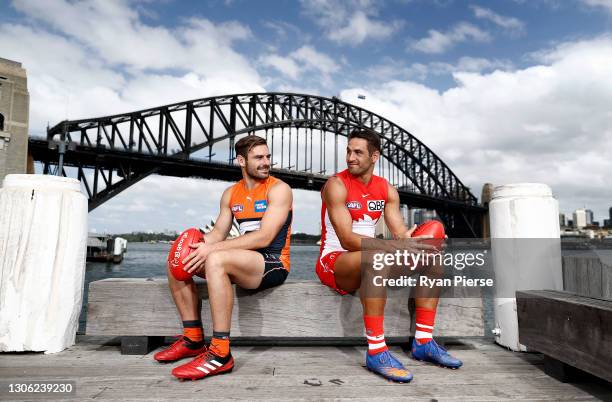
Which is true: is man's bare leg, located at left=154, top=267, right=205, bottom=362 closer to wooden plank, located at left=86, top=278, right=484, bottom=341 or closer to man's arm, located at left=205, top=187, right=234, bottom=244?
wooden plank, located at left=86, top=278, right=484, bottom=341

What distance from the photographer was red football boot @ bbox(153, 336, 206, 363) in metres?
2.40

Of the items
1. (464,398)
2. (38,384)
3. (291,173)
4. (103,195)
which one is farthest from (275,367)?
(291,173)

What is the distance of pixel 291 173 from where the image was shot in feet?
105

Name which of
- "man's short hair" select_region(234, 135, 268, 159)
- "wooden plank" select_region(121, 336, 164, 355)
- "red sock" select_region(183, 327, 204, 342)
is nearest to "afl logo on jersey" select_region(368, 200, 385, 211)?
"man's short hair" select_region(234, 135, 268, 159)

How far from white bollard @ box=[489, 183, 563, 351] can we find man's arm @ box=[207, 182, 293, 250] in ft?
4.60

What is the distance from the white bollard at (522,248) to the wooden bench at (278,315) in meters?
0.20

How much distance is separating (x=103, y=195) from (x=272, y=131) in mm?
19079

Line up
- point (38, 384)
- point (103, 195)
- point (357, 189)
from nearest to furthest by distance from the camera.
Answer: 1. point (38, 384)
2. point (357, 189)
3. point (103, 195)

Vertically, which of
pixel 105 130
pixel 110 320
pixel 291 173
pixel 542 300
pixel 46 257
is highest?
pixel 105 130

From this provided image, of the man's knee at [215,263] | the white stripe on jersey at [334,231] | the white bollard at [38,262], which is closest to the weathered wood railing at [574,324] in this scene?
the white stripe on jersey at [334,231]

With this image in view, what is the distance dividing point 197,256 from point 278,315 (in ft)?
2.25

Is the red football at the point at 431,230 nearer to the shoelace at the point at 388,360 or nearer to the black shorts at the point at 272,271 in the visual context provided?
the shoelace at the point at 388,360

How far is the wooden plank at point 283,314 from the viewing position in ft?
8.69

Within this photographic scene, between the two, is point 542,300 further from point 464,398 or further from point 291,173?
point 291,173
